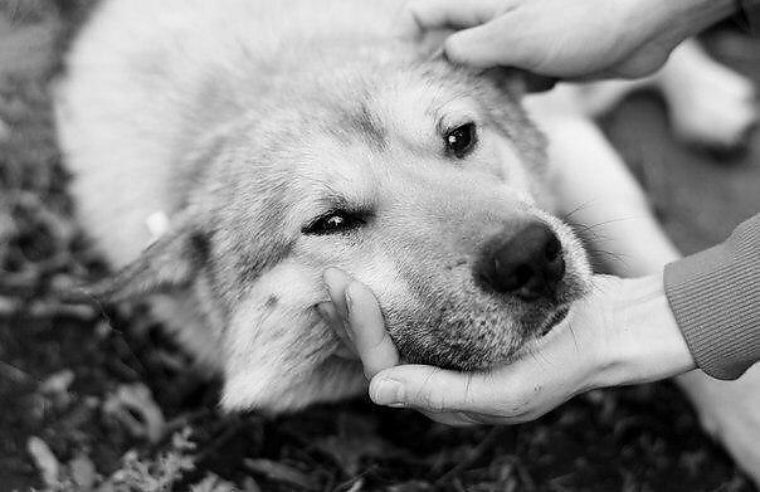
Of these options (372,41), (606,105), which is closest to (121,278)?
(372,41)

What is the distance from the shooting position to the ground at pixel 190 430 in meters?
3.32

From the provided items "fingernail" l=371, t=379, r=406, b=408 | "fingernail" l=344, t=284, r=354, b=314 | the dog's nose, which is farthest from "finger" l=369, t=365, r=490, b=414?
the dog's nose

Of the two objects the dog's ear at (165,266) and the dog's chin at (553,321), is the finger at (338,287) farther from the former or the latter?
the dog's ear at (165,266)

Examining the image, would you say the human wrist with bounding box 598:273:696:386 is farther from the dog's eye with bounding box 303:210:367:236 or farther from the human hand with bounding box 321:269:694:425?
the dog's eye with bounding box 303:210:367:236

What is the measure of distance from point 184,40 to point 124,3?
0.72 m

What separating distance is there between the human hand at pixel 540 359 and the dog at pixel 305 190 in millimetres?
90

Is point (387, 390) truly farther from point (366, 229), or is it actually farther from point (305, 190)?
point (305, 190)

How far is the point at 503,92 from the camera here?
11.3ft

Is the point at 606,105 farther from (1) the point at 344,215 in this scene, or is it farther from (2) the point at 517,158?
(1) the point at 344,215

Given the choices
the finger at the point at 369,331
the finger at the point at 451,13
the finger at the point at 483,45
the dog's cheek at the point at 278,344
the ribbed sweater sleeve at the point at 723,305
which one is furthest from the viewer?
the finger at the point at 451,13

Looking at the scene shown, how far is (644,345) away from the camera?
2781 millimetres

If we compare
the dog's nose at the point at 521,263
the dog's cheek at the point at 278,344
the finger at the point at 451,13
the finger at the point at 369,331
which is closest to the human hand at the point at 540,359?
the finger at the point at 369,331

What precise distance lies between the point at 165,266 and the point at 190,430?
0.65 meters

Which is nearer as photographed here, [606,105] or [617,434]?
[617,434]
